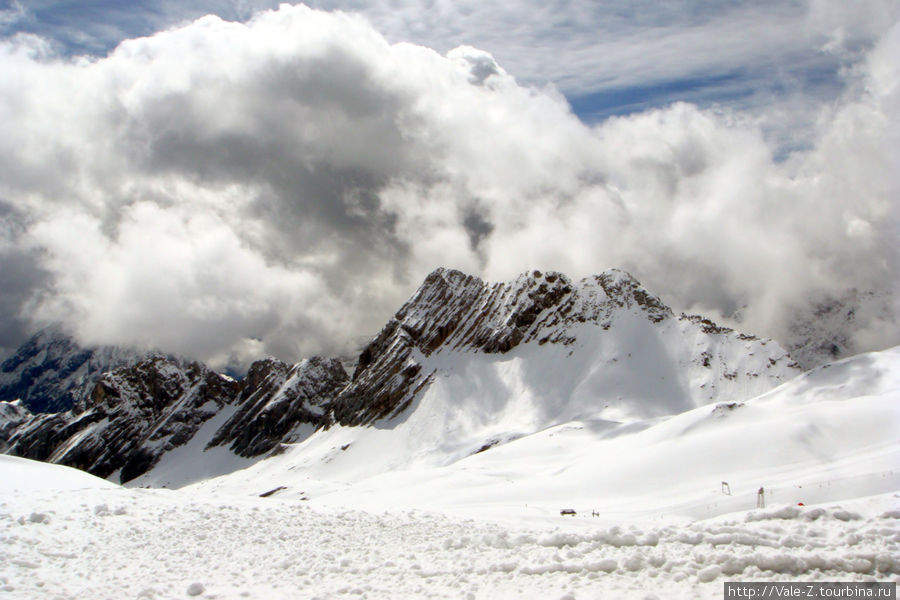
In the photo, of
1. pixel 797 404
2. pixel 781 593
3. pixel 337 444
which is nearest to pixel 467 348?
pixel 337 444

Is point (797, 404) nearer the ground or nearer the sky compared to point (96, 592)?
nearer the sky

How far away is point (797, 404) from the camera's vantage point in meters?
86.9

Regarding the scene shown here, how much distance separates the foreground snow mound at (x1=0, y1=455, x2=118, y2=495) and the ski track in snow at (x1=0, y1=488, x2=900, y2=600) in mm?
4189

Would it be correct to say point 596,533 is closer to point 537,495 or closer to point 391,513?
point 391,513

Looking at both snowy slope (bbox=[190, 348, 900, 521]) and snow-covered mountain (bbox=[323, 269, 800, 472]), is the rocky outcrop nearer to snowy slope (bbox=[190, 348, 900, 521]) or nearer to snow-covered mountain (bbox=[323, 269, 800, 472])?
snow-covered mountain (bbox=[323, 269, 800, 472])

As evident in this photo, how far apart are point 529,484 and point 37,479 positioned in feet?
176

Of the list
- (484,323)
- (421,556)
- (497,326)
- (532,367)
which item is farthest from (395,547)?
(484,323)

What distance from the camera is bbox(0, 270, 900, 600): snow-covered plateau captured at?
1622cm

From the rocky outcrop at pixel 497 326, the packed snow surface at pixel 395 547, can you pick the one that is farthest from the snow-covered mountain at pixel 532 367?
the packed snow surface at pixel 395 547

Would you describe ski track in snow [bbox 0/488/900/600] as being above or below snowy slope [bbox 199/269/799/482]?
below

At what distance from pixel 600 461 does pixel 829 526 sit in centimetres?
6406

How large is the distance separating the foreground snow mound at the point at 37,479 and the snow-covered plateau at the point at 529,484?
0.66 ft

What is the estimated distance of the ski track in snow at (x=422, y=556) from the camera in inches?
591

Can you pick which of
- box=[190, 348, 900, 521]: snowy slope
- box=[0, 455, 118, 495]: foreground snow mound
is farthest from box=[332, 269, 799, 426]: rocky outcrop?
box=[0, 455, 118, 495]: foreground snow mound
